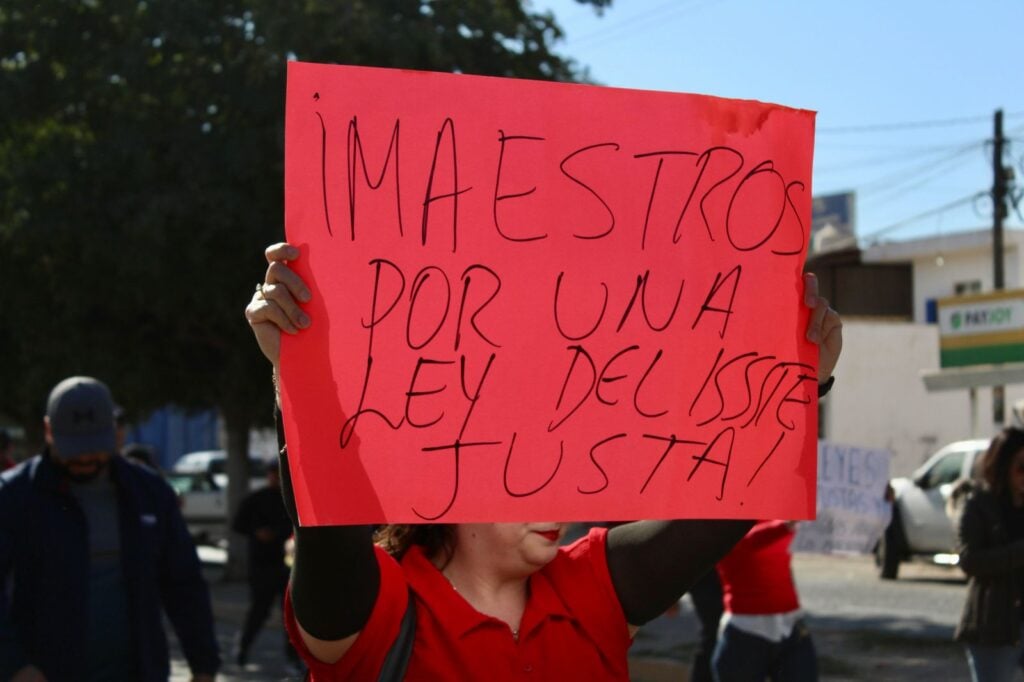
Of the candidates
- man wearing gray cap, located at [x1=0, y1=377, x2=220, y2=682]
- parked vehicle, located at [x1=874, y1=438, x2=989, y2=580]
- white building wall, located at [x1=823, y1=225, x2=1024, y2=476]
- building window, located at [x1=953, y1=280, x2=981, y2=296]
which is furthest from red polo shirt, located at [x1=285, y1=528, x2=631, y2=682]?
building window, located at [x1=953, y1=280, x2=981, y2=296]

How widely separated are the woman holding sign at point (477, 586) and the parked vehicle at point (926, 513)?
623 inches

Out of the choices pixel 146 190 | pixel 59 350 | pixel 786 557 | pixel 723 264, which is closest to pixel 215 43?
pixel 146 190

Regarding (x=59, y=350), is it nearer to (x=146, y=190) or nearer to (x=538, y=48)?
(x=146, y=190)

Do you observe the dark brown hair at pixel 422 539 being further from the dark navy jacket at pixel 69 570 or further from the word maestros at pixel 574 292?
the dark navy jacket at pixel 69 570

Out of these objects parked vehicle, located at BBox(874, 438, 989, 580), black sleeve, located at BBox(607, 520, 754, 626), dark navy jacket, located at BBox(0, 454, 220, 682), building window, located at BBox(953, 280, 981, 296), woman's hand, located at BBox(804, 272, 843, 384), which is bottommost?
parked vehicle, located at BBox(874, 438, 989, 580)

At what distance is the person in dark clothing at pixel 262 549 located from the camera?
11.8 metres

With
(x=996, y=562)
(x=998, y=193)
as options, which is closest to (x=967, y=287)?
(x=998, y=193)

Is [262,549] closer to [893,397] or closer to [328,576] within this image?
[328,576]

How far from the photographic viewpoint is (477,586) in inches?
111

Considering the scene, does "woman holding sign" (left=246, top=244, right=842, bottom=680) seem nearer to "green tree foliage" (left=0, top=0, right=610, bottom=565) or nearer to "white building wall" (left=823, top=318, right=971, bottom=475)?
"green tree foliage" (left=0, top=0, right=610, bottom=565)

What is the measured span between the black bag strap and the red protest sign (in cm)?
22

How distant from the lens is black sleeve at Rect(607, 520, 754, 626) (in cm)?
284

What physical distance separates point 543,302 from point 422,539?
1.91 feet

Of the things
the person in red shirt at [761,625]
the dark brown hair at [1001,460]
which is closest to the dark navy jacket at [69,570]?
the person in red shirt at [761,625]
